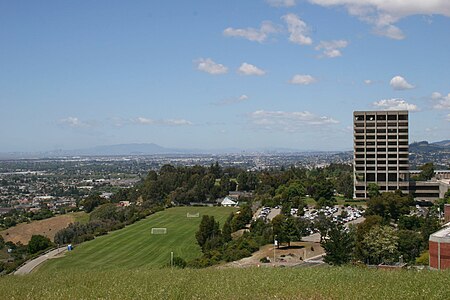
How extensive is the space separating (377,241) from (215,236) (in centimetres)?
1723

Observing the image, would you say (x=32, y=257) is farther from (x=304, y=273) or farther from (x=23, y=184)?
(x=23, y=184)

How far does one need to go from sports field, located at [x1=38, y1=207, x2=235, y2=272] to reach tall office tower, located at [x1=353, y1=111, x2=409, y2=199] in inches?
785

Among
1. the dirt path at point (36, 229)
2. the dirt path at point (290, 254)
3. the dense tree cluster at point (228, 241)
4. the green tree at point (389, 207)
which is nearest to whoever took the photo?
the dirt path at point (290, 254)

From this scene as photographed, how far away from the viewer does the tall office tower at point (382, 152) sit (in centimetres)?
7669

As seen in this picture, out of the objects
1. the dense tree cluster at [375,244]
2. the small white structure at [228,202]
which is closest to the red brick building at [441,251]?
the dense tree cluster at [375,244]

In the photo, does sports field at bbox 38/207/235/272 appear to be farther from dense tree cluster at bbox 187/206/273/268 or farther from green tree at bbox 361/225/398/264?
green tree at bbox 361/225/398/264

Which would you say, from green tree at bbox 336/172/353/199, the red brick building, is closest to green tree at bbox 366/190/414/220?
green tree at bbox 336/172/353/199

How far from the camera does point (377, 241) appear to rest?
35.6 metres

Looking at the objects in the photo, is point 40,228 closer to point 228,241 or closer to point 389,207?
point 228,241

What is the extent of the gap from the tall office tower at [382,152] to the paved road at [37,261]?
40.9 meters

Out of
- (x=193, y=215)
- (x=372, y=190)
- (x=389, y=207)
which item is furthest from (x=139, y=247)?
(x=372, y=190)

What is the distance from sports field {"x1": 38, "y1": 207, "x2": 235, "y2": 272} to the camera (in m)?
45.7

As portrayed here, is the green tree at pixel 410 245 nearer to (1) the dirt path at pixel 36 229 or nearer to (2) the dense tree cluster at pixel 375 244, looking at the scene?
(2) the dense tree cluster at pixel 375 244

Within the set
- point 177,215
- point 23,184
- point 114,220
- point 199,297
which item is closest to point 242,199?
point 177,215
